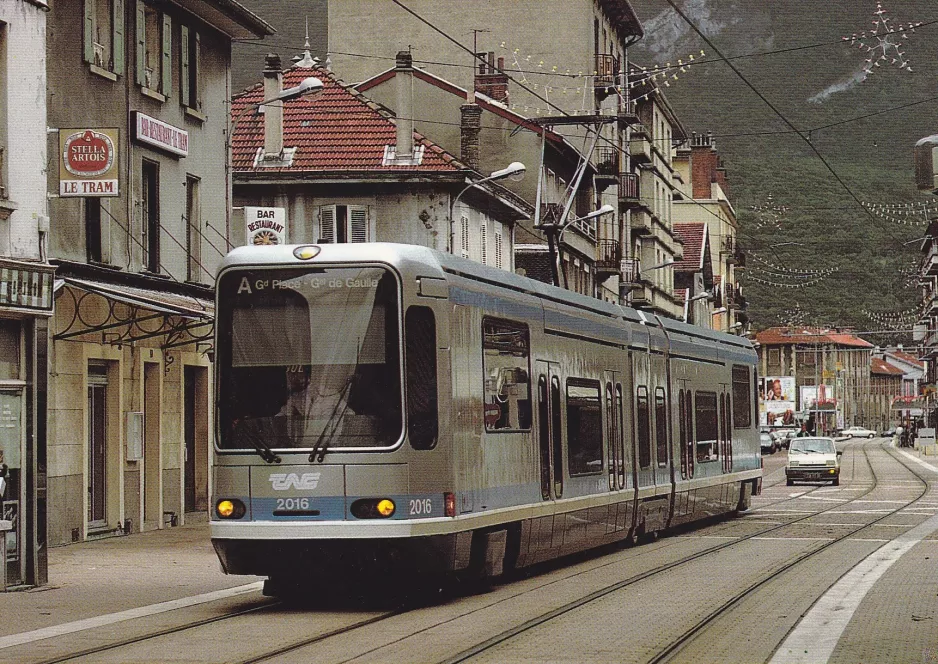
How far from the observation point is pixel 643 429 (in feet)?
80.1

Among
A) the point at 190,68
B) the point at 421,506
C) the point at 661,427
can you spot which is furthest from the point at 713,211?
the point at 421,506

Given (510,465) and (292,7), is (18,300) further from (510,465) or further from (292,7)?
(292,7)

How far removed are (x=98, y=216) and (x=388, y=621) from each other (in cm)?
1376

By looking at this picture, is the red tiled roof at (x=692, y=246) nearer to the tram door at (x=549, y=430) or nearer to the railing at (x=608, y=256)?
the railing at (x=608, y=256)

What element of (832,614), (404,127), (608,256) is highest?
(404,127)

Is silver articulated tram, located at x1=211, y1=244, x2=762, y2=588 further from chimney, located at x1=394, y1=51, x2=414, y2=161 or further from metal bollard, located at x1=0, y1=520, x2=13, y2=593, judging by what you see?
chimney, located at x1=394, y1=51, x2=414, y2=161

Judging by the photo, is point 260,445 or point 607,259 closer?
point 260,445

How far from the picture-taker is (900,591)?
17.7 metres

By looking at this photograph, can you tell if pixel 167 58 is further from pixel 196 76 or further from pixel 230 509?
pixel 230 509

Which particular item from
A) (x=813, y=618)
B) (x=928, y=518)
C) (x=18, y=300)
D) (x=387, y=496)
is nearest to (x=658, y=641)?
(x=813, y=618)

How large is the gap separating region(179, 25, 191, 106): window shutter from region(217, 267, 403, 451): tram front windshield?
1563 centimetres

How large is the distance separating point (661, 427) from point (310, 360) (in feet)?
35.0

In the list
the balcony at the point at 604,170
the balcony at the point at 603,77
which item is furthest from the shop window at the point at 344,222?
the balcony at the point at 604,170

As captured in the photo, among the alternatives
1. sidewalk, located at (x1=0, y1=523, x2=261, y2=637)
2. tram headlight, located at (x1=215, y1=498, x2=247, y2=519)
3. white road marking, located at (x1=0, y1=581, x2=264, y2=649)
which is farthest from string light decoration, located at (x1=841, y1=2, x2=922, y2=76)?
tram headlight, located at (x1=215, y1=498, x2=247, y2=519)
